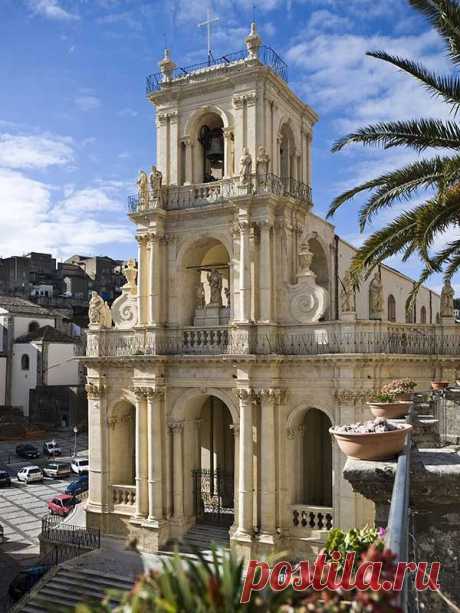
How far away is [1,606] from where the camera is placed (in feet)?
81.2

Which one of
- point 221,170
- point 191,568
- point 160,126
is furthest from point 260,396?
point 191,568

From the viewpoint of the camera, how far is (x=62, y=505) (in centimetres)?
3716

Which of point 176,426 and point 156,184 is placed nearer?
point 176,426

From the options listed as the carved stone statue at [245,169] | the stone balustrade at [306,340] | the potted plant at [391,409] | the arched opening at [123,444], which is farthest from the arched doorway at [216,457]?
the potted plant at [391,409]

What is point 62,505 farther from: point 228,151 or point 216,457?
point 228,151

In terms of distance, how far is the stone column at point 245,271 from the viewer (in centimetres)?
2386

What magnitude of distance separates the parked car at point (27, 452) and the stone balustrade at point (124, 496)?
29530 mm

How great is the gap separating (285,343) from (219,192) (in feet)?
23.1

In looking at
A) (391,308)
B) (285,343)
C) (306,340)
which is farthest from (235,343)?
(391,308)

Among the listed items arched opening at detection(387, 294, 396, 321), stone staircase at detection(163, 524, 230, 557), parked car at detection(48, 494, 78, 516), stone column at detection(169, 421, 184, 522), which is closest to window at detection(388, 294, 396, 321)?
arched opening at detection(387, 294, 396, 321)

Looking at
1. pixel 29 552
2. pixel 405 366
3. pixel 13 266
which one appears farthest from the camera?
pixel 13 266

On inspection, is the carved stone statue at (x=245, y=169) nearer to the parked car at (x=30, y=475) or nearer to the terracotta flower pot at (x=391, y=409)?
the terracotta flower pot at (x=391, y=409)

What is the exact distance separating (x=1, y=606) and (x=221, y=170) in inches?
845

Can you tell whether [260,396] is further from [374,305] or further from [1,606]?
[1,606]
